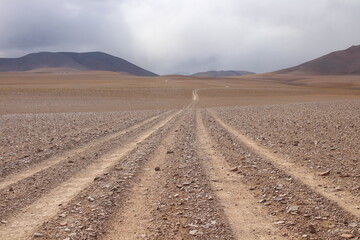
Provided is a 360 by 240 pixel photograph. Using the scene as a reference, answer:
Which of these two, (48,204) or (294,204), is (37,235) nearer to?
(48,204)

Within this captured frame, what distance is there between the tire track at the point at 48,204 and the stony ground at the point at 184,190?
0.02 meters

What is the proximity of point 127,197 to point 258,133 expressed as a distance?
9.19 metres

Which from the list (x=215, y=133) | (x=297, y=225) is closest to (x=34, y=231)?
(x=297, y=225)

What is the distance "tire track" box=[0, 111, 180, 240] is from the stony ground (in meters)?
0.02

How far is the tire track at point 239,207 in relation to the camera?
4859 mm

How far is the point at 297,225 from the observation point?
16.5ft

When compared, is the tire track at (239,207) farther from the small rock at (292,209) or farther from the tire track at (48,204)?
the tire track at (48,204)

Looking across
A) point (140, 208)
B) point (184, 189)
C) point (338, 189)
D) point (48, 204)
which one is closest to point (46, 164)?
point (48, 204)

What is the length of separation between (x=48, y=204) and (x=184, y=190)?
2.43 m

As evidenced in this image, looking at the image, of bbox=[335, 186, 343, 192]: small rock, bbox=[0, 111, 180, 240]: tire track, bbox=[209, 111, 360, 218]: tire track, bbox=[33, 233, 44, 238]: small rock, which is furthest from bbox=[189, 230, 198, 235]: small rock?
bbox=[335, 186, 343, 192]: small rock

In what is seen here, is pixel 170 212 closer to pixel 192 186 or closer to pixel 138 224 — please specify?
pixel 138 224

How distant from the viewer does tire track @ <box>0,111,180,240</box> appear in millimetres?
5043

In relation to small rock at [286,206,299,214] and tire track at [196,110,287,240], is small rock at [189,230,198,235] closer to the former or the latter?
tire track at [196,110,287,240]

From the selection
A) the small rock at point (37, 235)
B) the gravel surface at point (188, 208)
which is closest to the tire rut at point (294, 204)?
the gravel surface at point (188, 208)
